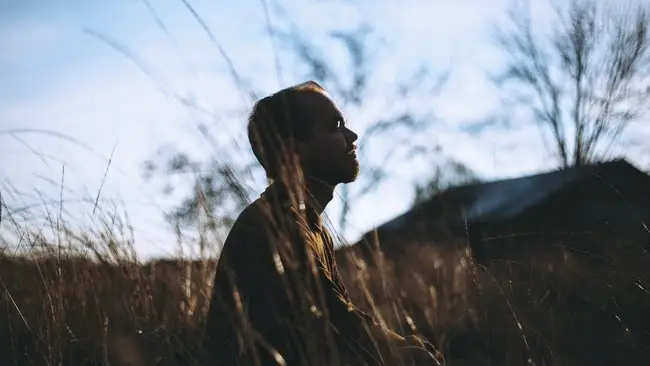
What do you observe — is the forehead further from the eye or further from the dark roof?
the dark roof

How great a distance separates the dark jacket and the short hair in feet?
0.51

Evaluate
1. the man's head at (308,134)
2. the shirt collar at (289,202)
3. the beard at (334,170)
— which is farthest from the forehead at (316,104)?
the shirt collar at (289,202)

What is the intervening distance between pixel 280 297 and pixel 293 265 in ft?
0.43

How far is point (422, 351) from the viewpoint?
1763 mm

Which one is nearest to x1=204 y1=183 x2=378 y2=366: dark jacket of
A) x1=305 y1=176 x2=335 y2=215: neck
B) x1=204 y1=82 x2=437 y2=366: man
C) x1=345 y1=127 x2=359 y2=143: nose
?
x1=204 y1=82 x2=437 y2=366: man

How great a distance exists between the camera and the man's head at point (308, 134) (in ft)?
7.09

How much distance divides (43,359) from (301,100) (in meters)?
1.11

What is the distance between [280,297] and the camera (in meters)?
1.88

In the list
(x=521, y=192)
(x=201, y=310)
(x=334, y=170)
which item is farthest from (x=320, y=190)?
(x=521, y=192)

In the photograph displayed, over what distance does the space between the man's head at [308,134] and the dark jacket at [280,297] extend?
0.47 ft

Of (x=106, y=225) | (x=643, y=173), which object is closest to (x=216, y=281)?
(x=106, y=225)

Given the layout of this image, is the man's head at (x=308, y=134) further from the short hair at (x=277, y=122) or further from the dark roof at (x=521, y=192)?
the dark roof at (x=521, y=192)

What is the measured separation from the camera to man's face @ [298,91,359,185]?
2.16 m

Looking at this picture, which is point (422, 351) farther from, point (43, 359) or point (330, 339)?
point (43, 359)
